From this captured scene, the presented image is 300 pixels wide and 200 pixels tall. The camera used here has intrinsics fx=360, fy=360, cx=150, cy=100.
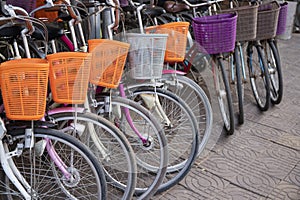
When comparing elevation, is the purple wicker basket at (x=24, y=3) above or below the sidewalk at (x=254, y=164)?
above

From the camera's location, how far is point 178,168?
3.31 metres

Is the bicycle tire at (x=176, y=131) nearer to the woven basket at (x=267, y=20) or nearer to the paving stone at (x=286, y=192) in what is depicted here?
the paving stone at (x=286, y=192)

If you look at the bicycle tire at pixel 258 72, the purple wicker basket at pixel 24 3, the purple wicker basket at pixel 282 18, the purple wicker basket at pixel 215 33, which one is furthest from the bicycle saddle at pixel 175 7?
the purple wicker basket at pixel 24 3

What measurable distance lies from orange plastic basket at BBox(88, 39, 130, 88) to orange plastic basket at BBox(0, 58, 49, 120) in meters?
0.40

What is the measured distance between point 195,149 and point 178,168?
33 cm

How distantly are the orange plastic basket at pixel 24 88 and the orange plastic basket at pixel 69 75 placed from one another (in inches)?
4.0

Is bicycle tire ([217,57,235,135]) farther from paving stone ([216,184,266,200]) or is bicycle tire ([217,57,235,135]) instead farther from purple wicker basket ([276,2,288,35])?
purple wicker basket ([276,2,288,35])

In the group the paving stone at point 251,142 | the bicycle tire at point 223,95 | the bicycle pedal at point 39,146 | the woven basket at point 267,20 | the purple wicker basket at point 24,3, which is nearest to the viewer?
the bicycle pedal at point 39,146

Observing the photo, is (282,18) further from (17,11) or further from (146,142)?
(17,11)

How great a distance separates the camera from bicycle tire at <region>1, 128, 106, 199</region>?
225 cm

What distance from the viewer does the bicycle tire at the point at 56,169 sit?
225 cm

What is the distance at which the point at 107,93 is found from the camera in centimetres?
265

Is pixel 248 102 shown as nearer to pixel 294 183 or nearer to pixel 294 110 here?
pixel 294 110

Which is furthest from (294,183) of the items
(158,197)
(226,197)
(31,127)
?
(31,127)
